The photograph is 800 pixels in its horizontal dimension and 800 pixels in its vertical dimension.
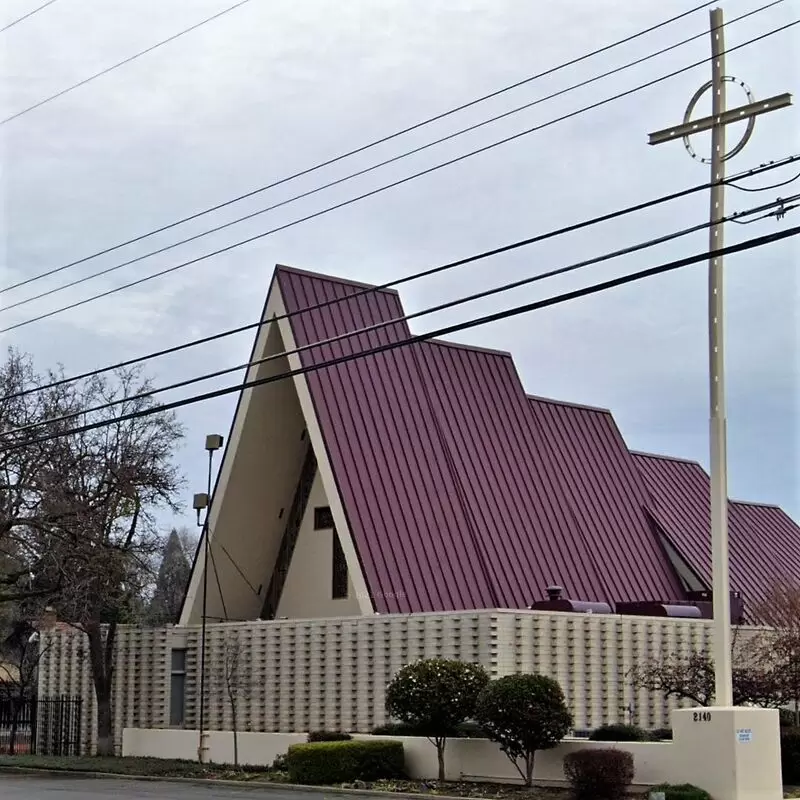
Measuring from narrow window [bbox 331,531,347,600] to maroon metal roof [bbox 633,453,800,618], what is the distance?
33.1 feet

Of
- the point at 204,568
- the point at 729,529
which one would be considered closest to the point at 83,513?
the point at 204,568

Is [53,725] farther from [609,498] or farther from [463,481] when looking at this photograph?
[609,498]

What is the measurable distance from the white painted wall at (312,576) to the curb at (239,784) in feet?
23.0

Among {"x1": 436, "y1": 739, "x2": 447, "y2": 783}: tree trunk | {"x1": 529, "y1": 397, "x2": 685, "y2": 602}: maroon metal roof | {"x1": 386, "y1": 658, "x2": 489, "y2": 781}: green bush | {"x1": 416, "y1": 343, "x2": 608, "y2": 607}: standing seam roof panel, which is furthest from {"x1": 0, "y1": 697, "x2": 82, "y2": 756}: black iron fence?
{"x1": 529, "y1": 397, "x2": 685, "y2": 602}: maroon metal roof

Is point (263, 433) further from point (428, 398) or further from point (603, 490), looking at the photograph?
point (603, 490)

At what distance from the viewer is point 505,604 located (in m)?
31.3

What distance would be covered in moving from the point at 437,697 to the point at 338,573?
9782 millimetres

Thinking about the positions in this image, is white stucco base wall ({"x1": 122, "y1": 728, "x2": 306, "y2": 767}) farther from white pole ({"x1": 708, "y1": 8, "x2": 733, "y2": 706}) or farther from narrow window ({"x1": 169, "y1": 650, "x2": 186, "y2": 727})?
white pole ({"x1": 708, "y1": 8, "x2": 733, "y2": 706})

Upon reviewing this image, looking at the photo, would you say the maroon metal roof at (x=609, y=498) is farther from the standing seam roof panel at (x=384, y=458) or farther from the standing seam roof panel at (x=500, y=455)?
A: the standing seam roof panel at (x=384, y=458)

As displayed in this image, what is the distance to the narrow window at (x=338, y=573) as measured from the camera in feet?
111

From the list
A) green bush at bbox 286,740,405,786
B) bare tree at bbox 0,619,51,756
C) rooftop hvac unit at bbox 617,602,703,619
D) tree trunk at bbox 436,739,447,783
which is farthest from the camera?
bare tree at bbox 0,619,51,756

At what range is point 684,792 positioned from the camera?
774 inches

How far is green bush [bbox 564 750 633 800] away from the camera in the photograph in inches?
832

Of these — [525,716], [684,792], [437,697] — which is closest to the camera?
[684,792]
